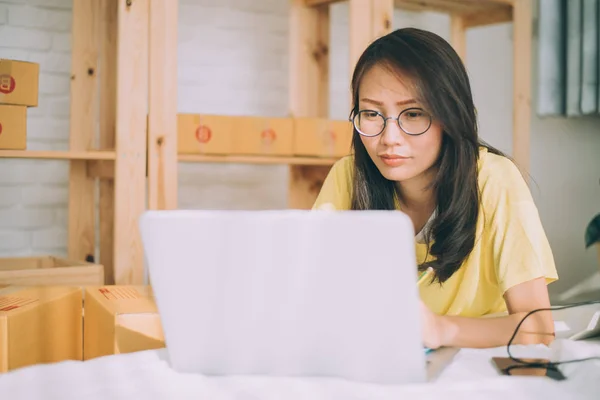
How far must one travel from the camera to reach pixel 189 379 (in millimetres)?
719

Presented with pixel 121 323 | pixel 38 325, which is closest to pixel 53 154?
pixel 38 325

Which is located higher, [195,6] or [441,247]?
[195,6]

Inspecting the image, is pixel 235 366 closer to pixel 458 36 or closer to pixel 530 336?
pixel 530 336

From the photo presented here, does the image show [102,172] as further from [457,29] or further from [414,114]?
[457,29]

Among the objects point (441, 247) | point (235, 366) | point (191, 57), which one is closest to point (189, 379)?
point (235, 366)

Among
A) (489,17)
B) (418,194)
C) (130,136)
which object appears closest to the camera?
(418,194)

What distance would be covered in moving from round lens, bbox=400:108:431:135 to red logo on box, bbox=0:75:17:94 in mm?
1106

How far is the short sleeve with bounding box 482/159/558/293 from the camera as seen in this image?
115 centimetres

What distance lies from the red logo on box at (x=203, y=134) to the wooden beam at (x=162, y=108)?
0.09m

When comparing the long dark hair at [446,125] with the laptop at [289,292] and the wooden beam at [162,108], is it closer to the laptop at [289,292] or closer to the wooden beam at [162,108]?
the laptop at [289,292]

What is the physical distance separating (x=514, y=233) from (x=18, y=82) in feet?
4.37

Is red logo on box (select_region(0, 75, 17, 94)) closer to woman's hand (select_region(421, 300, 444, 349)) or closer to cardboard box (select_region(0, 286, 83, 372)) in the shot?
cardboard box (select_region(0, 286, 83, 372))

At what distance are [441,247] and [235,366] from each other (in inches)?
25.1

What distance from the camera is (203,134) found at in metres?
2.03
